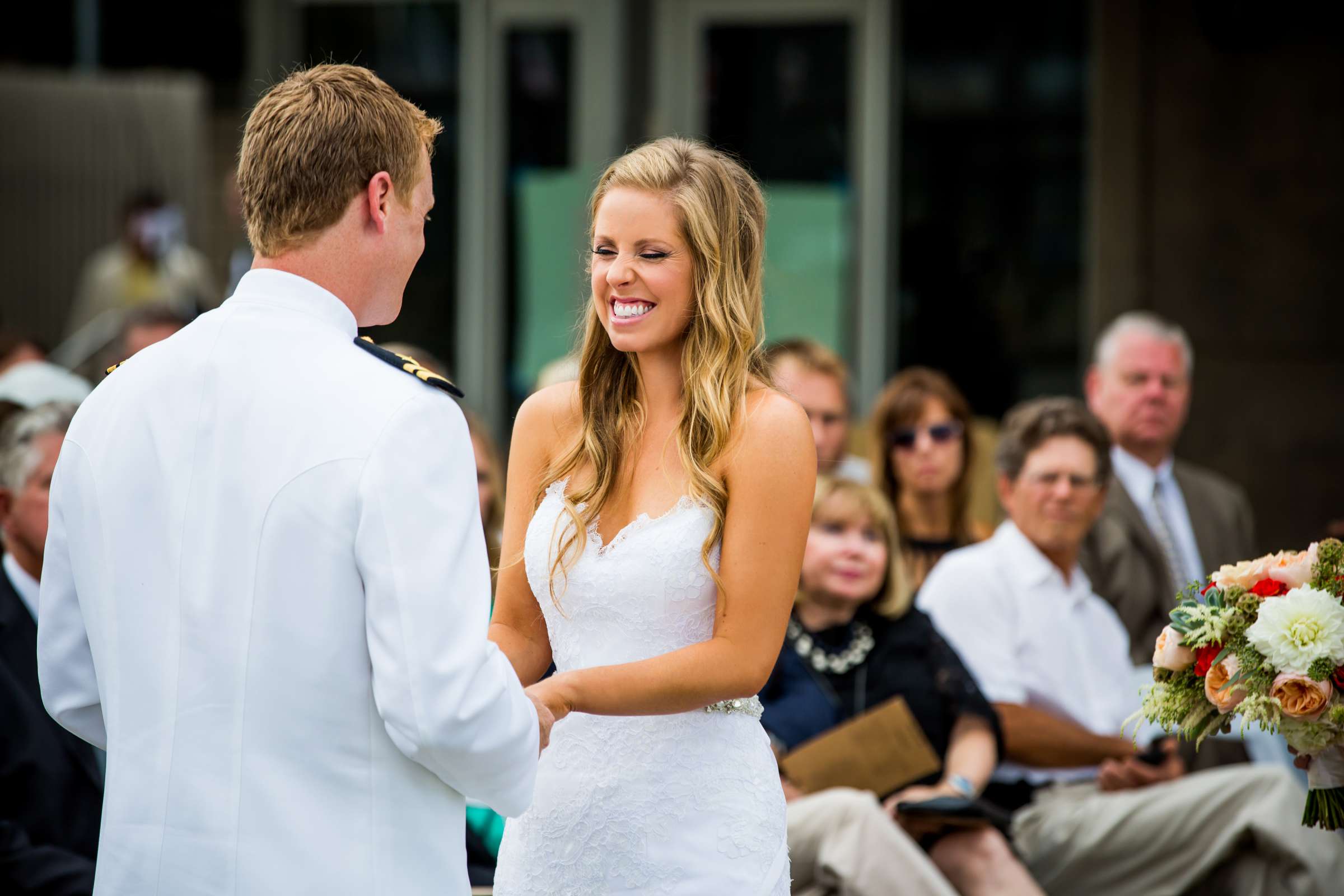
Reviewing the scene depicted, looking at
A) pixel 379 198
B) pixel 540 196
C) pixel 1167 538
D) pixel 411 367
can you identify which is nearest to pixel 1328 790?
pixel 411 367

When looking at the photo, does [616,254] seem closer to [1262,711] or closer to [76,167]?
[1262,711]

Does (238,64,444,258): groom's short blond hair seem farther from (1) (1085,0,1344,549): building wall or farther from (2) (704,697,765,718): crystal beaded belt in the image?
(1) (1085,0,1344,549): building wall

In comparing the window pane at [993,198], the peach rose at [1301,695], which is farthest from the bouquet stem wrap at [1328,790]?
the window pane at [993,198]

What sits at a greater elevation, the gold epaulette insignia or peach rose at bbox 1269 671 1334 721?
the gold epaulette insignia

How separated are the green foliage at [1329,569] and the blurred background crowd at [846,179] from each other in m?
3.28

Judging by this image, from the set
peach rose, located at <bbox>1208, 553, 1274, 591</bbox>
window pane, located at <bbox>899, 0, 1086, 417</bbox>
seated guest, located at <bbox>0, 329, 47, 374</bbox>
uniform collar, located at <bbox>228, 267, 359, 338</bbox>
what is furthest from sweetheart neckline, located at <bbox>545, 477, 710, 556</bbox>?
window pane, located at <bbox>899, 0, 1086, 417</bbox>

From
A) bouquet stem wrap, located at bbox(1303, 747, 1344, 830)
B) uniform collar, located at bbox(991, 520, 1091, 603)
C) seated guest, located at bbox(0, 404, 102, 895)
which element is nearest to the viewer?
bouquet stem wrap, located at bbox(1303, 747, 1344, 830)

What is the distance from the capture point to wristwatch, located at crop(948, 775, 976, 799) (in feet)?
14.6

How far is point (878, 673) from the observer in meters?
4.58

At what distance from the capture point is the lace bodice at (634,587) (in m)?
2.65

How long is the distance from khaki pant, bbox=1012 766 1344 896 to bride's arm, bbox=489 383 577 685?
2.34 meters

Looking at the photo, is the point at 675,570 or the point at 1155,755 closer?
the point at 675,570

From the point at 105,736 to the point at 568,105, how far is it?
23.9 ft

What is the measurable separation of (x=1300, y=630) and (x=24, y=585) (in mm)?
3018
